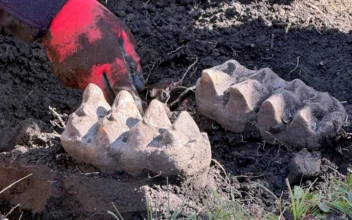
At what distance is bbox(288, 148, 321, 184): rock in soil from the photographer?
2207mm

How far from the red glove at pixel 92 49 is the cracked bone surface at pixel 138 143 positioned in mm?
456

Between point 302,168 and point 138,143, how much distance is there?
1.82 feet

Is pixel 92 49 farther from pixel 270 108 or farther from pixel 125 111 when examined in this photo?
pixel 270 108

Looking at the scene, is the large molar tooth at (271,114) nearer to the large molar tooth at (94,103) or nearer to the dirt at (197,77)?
the dirt at (197,77)

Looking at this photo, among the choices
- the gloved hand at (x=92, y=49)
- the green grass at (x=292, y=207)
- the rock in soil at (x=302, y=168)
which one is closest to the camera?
the green grass at (x=292, y=207)

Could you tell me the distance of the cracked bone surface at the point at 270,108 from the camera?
7.72 feet

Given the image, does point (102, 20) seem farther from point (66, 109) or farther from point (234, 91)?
point (234, 91)

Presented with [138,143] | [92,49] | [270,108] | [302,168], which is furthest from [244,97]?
[92,49]

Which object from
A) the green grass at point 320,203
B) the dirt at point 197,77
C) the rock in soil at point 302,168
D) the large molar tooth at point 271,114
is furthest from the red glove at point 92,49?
the green grass at point 320,203

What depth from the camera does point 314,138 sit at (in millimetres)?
2342

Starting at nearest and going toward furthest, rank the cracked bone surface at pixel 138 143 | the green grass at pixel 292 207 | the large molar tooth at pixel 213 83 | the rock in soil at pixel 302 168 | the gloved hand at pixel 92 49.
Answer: the green grass at pixel 292 207 → the cracked bone surface at pixel 138 143 → the rock in soil at pixel 302 168 → the large molar tooth at pixel 213 83 → the gloved hand at pixel 92 49

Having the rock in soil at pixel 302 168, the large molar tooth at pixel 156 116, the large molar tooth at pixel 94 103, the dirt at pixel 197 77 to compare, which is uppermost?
the large molar tooth at pixel 156 116

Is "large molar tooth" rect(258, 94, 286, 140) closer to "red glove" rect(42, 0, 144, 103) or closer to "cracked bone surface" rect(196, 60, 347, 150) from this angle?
"cracked bone surface" rect(196, 60, 347, 150)

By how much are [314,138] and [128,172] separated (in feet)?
2.22
